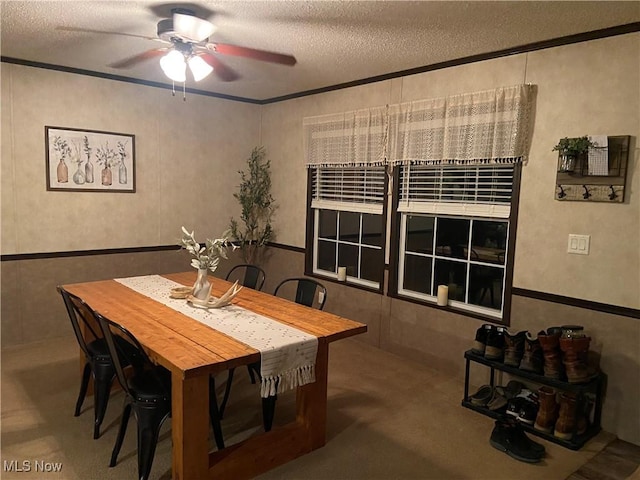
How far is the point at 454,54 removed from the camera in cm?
354

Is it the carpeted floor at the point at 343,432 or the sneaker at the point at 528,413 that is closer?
the carpeted floor at the point at 343,432

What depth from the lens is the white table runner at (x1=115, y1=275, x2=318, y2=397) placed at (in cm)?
228

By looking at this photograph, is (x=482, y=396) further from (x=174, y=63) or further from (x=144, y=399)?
(x=174, y=63)

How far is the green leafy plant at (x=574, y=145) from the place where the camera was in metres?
2.95

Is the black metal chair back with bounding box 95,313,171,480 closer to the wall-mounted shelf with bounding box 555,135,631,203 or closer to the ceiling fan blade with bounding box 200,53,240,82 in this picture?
the ceiling fan blade with bounding box 200,53,240,82

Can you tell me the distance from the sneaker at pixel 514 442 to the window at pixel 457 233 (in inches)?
35.1

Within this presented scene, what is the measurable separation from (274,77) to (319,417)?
3050 millimetres

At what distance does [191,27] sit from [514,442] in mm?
3054

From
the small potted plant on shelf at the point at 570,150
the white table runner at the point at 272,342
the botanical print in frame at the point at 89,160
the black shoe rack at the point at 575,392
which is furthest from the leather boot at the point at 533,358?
the botanical print in frame at the point at 89,160

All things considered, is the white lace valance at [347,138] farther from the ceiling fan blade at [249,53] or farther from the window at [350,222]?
the ceiling fan blade at [249,53]

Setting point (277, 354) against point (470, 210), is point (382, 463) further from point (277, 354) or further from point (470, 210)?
point (470, 210)

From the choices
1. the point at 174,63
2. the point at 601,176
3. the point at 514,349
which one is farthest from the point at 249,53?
the point at 514,349

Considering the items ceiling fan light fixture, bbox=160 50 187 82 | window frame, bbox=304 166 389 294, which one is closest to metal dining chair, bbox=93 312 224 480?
ceiling fan light fixture, bbox=160 50 187 82

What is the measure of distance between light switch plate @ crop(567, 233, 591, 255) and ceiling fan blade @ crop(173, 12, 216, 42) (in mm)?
2617
